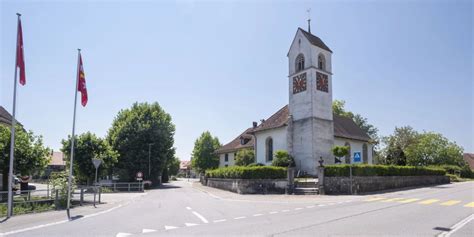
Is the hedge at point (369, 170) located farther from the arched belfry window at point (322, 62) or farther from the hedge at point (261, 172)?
the arched belfry window at point (322, 62)

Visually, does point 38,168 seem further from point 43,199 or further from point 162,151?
point 162,151

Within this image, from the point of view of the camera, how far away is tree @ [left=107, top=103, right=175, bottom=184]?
46.5m

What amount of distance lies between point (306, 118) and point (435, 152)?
37916mm

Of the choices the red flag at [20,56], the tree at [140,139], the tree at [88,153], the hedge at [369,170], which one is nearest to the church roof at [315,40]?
the hedge at [369,170]

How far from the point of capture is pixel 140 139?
1859 inches

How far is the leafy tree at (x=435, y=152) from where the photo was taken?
61500 millimetres

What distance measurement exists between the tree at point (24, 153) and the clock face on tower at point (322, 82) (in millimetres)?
27010

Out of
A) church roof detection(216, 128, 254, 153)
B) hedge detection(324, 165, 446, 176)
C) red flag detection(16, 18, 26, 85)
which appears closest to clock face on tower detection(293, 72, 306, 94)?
hedge detection(324, 165, 446, 176)

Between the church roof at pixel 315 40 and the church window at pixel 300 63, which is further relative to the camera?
the church window at pixel 300 63

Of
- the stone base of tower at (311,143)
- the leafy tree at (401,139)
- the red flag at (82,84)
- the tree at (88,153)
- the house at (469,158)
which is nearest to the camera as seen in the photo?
the red flag at (82,84)

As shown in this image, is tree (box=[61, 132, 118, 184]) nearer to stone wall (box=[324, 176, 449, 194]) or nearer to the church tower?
the church tower

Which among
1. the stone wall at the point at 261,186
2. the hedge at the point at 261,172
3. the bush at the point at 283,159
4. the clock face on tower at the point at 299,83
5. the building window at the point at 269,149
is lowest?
the stone wall at the point at 261,186

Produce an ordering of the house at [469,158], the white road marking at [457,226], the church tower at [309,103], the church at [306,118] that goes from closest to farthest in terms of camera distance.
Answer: the white road marking at [457,226] → the church tower at [309,103] → the church at [306,118] → the house at [469,158]

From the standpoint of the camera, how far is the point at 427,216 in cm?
1314
